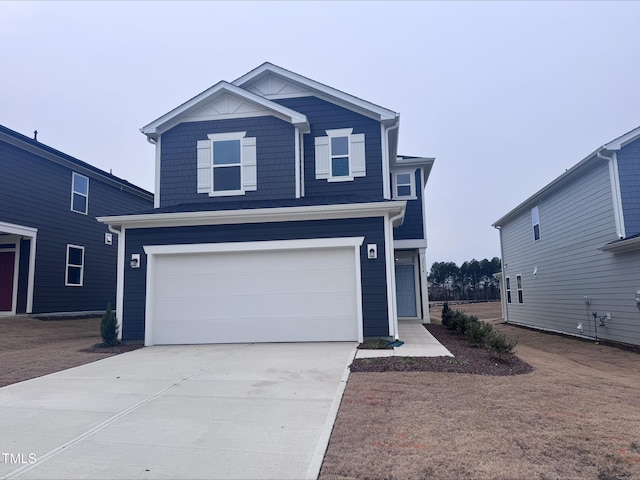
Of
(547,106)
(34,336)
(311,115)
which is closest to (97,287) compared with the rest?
(34,336)

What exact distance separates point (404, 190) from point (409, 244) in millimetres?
2051

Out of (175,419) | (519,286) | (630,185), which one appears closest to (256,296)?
(175,419)

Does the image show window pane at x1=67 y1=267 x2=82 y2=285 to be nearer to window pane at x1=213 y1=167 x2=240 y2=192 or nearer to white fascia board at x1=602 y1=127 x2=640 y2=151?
window pane at x1=213 y1=167 x2=240 y2=192

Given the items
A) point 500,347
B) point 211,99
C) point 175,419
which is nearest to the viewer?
point 175,419

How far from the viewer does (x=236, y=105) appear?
12.4m

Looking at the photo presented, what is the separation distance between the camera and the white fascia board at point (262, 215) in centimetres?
969

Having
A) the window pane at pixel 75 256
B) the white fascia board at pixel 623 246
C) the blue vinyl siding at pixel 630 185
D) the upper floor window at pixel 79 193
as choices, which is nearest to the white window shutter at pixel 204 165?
the upper floor window at pixel 79 193

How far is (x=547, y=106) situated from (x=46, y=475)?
22.8 meters

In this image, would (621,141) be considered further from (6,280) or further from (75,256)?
(6,280)

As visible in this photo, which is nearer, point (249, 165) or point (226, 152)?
point (249, 165)

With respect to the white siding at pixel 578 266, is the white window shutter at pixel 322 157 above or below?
above

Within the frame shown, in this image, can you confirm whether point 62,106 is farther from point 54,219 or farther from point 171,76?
point 54,219

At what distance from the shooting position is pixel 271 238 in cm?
1009

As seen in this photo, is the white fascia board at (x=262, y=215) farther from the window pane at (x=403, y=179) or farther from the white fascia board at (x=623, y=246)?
the window pane at (x=403, y=179)
